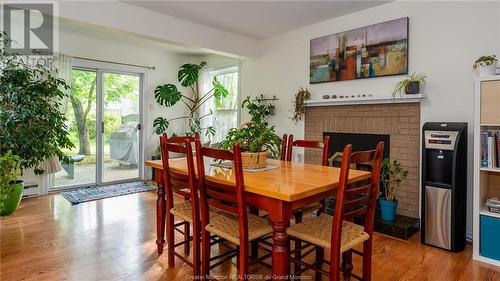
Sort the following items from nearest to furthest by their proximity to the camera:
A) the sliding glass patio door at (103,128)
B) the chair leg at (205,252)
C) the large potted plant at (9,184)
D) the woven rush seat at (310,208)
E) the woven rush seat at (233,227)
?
the woven rush seat at (233,227), the chair leg at (205,252), the woven rush seat at (310,208), the large potted plant at (9,184), the sliding glass patio door at (103,128)

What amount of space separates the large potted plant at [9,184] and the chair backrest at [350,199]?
321 centimetres

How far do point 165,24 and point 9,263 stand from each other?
2.90 m

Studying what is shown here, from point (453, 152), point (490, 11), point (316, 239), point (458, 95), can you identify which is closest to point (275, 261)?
point (316, 239)

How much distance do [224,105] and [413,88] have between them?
11.2 ft

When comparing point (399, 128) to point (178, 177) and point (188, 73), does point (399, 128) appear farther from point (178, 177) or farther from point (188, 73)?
point (188, 73)

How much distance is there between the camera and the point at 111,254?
8.21 feet

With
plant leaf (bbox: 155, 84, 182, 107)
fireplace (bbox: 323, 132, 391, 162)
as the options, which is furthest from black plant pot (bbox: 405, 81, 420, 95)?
plant leaf (bbox: 155, 84, 182, 107)

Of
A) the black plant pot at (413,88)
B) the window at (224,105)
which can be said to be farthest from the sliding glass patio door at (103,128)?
the black plant pot at (413,88)

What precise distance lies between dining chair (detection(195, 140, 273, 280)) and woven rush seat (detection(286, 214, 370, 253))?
0.64 feet

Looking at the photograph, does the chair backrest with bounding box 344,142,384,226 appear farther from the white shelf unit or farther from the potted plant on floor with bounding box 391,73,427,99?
the potted plant on floor with bounding box 391,73,427,99

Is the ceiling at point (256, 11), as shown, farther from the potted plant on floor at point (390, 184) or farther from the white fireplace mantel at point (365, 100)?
the potted plant on floor at point (390, 184)

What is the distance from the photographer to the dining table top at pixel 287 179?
1525mm

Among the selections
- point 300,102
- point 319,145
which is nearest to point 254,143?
point 319,145

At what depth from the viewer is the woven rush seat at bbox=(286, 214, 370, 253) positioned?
1.64 m
